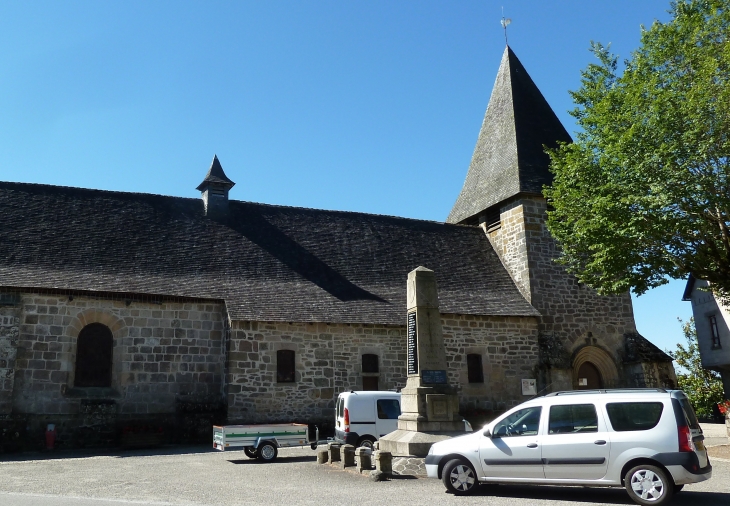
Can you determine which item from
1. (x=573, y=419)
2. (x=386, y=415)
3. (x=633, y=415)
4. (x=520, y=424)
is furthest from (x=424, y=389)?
(x=633, y=415)

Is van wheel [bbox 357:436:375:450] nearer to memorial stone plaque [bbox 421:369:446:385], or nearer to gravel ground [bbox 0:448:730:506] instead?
gravel ground [bbox 0:448:730:506]

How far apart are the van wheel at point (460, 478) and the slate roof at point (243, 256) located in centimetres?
916

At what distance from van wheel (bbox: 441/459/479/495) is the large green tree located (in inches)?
287

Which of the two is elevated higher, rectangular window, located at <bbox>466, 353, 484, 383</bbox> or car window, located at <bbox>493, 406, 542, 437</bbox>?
rectangular window, located at <bbox>466, 353, 484, 383</bbox>

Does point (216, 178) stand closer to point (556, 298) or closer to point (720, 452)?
point (556, 298)

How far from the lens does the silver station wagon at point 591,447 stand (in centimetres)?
767

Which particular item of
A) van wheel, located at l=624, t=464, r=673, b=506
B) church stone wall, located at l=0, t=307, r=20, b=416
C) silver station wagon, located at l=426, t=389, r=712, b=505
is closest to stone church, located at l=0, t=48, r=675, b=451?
church stone wall, located at l=0, t=307, r=20, b=416

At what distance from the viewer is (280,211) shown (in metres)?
22.6

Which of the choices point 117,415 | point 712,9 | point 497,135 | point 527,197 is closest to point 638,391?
point 712,9

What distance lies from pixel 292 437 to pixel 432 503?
598 centimetres

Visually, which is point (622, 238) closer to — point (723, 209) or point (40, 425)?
point (723, 209)

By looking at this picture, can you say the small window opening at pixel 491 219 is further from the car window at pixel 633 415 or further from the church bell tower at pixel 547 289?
the car window at pixel 633 415

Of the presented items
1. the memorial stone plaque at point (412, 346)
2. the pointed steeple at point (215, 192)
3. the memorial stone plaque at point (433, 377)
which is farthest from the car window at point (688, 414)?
the pointed steeple at point (215, 192)

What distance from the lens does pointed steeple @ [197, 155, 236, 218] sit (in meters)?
21.2
